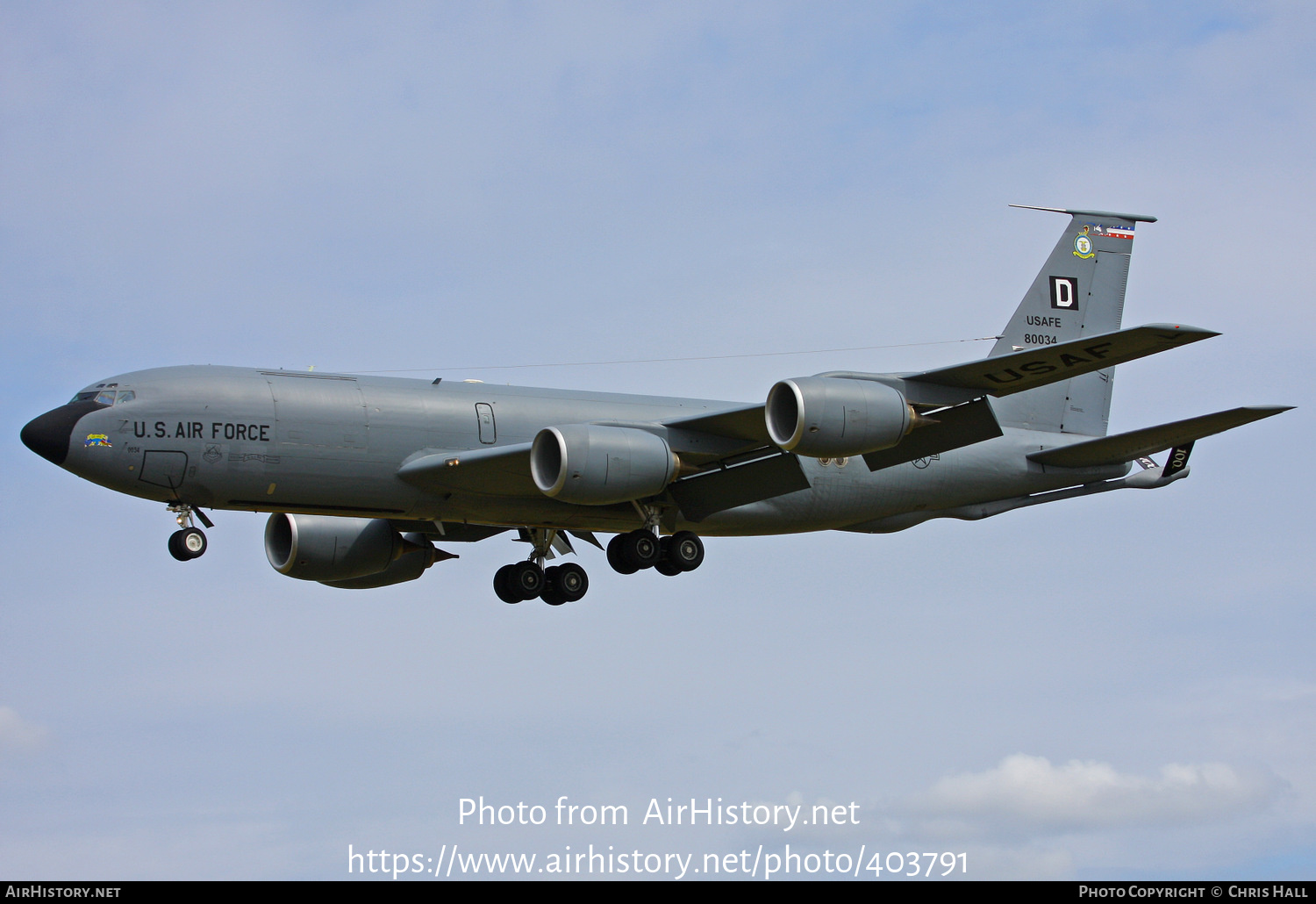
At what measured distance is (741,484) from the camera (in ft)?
109

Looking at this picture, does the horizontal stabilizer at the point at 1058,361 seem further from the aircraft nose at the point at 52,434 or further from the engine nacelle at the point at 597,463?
the aircraft nose at the point at 52,434

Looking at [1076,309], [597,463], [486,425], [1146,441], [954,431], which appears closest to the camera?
[597,463]

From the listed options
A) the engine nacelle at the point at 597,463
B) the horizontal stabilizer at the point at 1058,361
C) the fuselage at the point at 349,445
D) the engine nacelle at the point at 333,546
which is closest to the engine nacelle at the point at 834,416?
the horizontal stabilizer at the point at 1058,361

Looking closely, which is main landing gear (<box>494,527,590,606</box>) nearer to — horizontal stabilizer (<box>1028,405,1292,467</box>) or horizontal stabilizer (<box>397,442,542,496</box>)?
horizontal stabilizer (<box>397,442,542,496</box>)

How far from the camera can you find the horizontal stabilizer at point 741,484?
33125mm

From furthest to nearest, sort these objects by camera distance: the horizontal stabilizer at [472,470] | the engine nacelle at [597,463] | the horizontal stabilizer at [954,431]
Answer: the horizontal stabilizer at [954,431], the horizontal stabilizer at [472,470], the engine nacelle at [597,463]

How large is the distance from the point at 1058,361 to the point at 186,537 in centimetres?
1568

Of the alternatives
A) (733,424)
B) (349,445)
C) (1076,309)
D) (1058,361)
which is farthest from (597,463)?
(1076,309)

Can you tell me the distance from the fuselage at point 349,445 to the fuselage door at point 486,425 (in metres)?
0.02

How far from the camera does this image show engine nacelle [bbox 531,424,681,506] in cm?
3014

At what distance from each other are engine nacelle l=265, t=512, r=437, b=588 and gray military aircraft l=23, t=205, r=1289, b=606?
5 cm

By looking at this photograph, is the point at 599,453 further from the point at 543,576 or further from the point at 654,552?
the point at 543,576

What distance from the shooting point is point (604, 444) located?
99.9ft

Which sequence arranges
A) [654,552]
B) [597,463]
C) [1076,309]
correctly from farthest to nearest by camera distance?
1. [1076,309]
2. [654,552]
3. [597,463]
